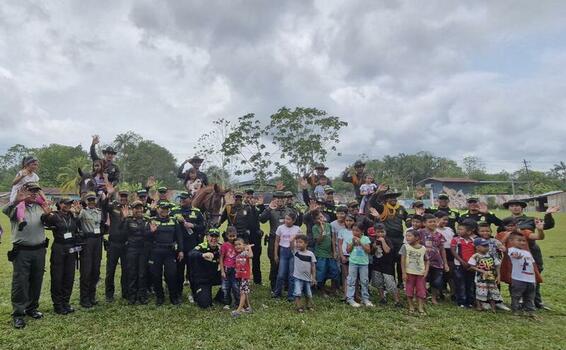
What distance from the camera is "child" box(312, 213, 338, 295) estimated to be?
25.2ft

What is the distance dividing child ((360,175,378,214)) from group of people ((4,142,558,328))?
441mm

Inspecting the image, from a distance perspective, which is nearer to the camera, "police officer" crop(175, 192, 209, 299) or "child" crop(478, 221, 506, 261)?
"child" crop(478, 221, 506, 261)

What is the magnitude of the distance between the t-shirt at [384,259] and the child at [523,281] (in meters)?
2.20

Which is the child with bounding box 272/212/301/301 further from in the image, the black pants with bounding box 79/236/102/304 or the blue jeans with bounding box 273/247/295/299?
the black pants with bounding box 79/236/102/304

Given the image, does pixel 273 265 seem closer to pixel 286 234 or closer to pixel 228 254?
pixel 286 234

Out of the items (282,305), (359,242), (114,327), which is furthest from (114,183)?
(359,242)

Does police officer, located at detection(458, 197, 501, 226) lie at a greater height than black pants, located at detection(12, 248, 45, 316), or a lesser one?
greater

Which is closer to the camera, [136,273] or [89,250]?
[89,250]

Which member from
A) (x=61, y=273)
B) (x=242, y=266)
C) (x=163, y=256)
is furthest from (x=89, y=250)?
(x=242, y=266)

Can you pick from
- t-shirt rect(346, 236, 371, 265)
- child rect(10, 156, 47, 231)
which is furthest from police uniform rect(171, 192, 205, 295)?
t-shirt rect(346, 236, 371, 265)

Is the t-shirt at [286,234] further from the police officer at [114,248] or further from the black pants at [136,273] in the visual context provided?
the police officer at [114,248]

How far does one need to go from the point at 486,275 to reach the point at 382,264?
6.19ft

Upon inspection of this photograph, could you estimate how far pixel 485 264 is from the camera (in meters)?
6.91

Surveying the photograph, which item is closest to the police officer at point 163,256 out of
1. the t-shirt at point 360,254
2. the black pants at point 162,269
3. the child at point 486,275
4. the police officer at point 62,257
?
the black pants at point 162,269
